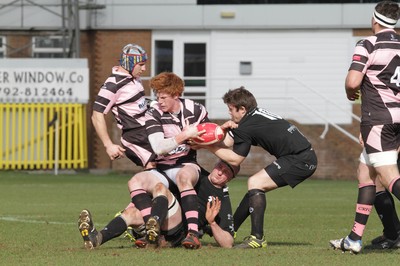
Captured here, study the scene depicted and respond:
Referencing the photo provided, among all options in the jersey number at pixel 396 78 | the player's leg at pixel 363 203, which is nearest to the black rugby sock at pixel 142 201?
the player's leg at pixel 363 203

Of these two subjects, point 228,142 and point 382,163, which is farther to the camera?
point 228,142

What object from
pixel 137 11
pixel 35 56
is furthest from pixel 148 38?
pixel 35 56

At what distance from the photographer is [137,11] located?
94.5 feet

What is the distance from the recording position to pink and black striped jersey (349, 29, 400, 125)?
380 inches

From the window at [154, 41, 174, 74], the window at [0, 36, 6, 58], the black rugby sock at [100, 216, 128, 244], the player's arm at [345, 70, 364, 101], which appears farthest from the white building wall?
the player's arm at [345, 70, 364, 101]

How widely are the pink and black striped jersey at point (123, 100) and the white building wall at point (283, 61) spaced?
623 inches

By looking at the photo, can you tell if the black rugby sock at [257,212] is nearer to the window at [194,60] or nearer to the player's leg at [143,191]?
the player's leg at [143,191]

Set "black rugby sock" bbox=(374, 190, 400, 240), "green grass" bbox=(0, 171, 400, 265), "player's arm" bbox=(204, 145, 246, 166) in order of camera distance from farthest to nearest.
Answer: "black rugby sock" bbox=(374, 190, 400, 240)
"player's arm" bbox=(204, 145, 246, 166)
"green grass" bbox=(0, 171, 400, 265)

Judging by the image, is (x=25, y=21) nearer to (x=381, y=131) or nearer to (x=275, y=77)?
(x=275, y=77)

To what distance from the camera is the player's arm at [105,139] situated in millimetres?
11086

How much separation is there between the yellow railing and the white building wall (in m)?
3.63

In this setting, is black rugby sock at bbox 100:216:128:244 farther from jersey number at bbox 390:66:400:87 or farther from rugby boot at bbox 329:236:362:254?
jersey number at bbox 390:66:400:87

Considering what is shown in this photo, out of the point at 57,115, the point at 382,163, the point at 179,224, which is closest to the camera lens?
the point at 382,163

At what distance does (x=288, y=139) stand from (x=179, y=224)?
1.28 metres
